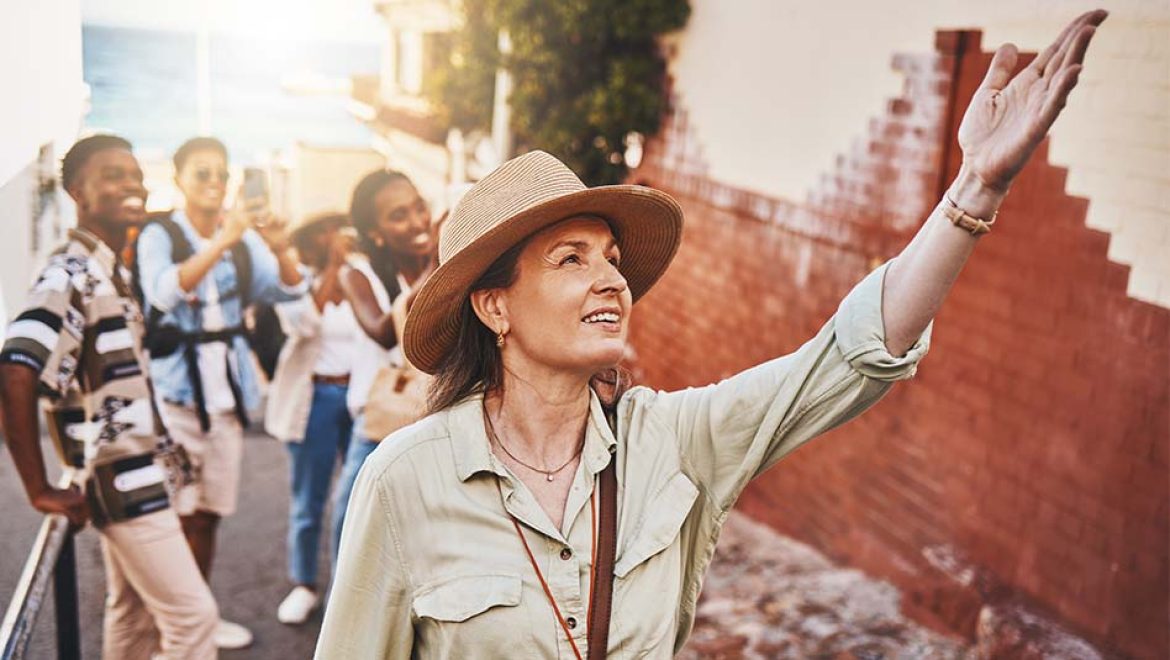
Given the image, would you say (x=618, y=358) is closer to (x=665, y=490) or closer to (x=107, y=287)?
(x=665, y=490)

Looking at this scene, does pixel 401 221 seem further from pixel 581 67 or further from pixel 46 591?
pixel 581 67

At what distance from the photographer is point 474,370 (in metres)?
2.33

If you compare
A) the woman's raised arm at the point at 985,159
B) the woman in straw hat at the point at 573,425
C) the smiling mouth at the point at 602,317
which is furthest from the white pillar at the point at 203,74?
the woman's raised arm at the point at 985,159

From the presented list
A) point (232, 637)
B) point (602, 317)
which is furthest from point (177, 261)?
point (602, 317)

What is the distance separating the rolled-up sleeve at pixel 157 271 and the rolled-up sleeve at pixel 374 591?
2.62m

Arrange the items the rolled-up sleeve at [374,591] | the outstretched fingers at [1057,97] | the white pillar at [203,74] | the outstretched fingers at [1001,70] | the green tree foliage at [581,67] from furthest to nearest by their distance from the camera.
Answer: the green tree foliage at [581,67] → the white pillar at [203,74] → the rolled-up sleeve at [374,591] → the outstretched fingers at [1001,70] → the outstretched fingers at [1057,97]

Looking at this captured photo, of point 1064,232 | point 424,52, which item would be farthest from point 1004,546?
point 424,52

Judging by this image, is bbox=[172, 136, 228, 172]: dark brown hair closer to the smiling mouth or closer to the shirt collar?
the shirt collar

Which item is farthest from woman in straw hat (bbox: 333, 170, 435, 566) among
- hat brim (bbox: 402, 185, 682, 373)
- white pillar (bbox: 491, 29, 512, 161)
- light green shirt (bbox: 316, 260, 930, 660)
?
white pillar (bbox: 491, 29, 512, 161)

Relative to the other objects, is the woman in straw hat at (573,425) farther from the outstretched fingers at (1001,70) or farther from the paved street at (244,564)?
the paved street at (244,564)

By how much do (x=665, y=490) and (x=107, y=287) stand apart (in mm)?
2159

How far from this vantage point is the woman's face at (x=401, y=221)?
4.83 metres

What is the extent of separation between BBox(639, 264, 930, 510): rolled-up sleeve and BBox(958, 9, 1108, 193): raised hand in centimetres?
25

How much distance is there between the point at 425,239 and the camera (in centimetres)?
483
